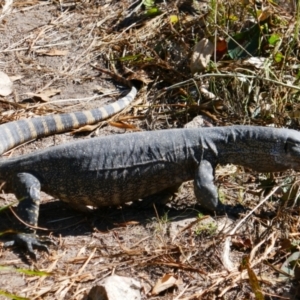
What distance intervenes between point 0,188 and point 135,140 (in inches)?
45.0

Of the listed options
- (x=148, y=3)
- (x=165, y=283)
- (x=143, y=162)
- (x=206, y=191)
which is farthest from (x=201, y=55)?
(x=165, y=283)

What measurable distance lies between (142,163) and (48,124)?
5.89 ft

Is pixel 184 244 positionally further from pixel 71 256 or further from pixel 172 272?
pixel 71 256

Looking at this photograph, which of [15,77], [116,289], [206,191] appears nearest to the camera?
[116,289]

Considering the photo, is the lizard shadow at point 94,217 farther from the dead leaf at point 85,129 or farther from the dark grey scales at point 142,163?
the dead leaf at point 85,129

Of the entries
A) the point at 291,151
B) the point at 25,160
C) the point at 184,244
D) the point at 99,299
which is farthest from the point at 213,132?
the point at 99,299

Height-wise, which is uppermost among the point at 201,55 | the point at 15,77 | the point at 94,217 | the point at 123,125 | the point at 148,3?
the point at 148,3

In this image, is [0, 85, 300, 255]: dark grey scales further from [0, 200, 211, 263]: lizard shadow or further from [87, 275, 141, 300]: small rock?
[87, 275, 141, 300]: small rock

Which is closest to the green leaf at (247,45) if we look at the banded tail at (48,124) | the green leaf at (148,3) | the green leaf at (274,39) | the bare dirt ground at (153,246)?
the green leaf at (274,39)

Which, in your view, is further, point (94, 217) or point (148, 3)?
point (148, 3)

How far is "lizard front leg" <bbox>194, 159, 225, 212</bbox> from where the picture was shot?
20.3 ft

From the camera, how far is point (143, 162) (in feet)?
20.6

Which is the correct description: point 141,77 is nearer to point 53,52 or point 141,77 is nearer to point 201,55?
point 201,55

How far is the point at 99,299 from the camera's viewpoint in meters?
4.89
